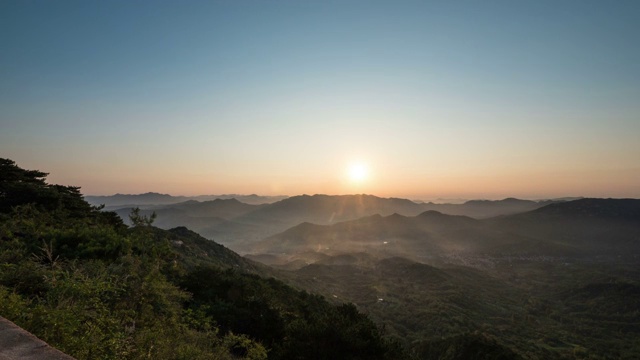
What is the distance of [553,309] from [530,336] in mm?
49905

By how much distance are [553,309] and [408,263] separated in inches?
2809

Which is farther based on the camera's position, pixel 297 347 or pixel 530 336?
pixel 530 336

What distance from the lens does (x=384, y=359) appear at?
16703mm

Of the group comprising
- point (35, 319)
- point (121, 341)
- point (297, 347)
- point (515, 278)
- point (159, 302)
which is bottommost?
point (515, 278)

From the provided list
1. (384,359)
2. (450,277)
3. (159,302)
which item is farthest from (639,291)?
(159,302)

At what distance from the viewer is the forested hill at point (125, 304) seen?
837 cm

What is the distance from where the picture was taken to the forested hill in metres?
8.37

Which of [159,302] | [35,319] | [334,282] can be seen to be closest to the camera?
[35,319]

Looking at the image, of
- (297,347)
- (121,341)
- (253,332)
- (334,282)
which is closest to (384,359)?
(297,347)

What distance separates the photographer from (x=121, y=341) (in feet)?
27.0

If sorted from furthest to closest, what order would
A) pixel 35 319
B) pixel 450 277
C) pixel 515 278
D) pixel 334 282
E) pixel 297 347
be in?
1. pixel 515 278
2. pixel 450 277
3. pixel 334 282
4. pixel 297 347
5. pixel 35 319

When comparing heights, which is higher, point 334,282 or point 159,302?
point 159,302

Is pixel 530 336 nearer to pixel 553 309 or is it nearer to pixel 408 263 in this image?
pixel 553 309

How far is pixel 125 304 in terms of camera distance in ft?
40.1
